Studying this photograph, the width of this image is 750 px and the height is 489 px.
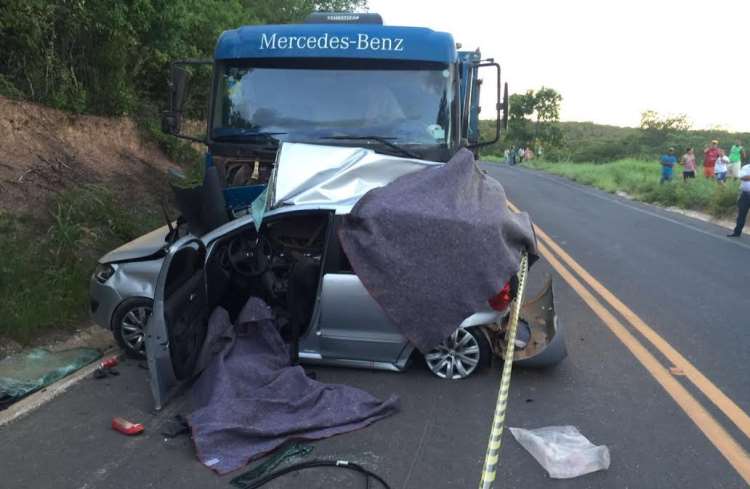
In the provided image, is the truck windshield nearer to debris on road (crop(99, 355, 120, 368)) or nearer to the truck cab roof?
the truck cab roof

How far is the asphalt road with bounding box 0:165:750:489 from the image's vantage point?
3711 mm

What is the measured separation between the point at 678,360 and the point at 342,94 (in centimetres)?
389

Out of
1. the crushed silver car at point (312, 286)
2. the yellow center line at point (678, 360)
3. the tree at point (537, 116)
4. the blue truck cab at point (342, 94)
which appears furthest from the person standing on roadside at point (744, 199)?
the tree at point (537, 116)

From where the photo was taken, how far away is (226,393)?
4398mm

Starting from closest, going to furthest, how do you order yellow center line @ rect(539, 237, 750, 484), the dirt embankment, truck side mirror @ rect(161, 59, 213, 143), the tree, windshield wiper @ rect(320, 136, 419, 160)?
yellow center line @ rect(539, 237, 750, 484)
windshield wiper @ rect(320, 136, 419, 160)
truck side mirror @ rect(161, 59, 213, 143)
the dirt embankment
the tree

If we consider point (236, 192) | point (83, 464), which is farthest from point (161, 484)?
point (236, 192)

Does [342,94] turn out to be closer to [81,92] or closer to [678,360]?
[678,360]

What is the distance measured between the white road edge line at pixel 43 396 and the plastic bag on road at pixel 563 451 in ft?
10.6

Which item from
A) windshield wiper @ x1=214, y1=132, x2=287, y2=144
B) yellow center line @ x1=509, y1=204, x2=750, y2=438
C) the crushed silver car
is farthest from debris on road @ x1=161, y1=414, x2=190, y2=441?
yellow center line @ x1=509, y1=204, x2=750, y2=438

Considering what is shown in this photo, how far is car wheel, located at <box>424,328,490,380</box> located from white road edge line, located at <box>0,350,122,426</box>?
2.68 m

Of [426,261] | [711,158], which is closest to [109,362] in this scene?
[426,261]

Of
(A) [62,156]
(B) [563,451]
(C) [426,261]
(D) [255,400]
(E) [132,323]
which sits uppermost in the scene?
(A) [62,156]

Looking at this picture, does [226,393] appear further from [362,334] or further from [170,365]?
[362,334]

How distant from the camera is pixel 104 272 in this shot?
5.70 metres
